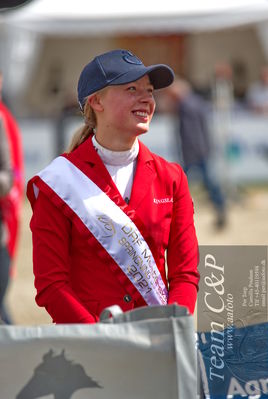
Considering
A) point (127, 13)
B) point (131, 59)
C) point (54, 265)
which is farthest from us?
point (127, 13)

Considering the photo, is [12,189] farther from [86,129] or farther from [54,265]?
[54,265]

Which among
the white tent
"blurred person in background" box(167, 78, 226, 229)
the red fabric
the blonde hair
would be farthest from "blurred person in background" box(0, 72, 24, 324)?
the white tent

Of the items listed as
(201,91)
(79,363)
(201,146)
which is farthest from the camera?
(201,91)

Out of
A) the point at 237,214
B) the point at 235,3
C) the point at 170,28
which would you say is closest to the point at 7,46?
the point at 170,28

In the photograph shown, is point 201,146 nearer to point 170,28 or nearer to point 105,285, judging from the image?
point 170,28

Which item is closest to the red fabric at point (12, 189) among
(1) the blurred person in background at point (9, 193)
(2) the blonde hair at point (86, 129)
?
(1) the blurred person in background at point (9, 193)

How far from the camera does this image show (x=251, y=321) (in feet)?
8.96

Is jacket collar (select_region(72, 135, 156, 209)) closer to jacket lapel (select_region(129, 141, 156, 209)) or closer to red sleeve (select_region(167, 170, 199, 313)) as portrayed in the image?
jacket lapel (select_region(129, 141, 156, 209))

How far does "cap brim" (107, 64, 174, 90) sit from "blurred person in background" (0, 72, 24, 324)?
292cm

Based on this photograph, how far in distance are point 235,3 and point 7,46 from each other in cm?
458

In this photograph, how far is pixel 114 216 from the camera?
2877 millimetres

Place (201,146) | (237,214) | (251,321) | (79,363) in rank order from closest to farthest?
(79,363) < (251,321) < (201,146) < (237,214)

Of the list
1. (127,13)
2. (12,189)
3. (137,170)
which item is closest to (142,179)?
(137,170)

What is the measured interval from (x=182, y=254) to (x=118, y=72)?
22.4 inches
